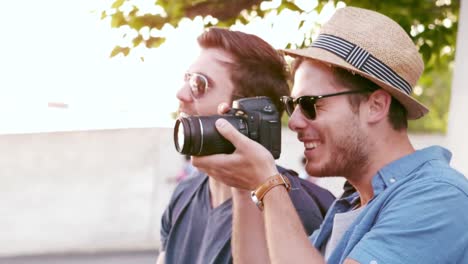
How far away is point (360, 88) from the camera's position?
2223mm

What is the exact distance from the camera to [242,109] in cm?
242

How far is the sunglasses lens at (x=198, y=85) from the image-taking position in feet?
9.18

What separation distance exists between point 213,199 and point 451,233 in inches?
41.4

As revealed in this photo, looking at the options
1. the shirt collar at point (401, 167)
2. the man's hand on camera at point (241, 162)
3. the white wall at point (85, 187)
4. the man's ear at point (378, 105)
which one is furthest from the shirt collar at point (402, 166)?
the white wall at point (85, 187)

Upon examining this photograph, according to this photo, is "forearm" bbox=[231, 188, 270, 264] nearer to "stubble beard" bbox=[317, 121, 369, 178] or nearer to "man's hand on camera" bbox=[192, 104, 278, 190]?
"man's hand on camera" bbox=[192, 104, 278, 190]

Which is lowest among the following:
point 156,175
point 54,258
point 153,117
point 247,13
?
point 54,258

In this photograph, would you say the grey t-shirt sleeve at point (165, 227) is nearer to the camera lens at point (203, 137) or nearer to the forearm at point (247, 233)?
the forearm at point (247, 233)

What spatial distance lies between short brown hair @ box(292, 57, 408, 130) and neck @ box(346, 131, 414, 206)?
40 millimetres

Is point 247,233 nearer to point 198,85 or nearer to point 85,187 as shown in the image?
point 198,85

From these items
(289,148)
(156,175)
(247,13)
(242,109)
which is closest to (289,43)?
(247,13)

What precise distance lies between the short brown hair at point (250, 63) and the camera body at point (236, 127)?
342 millimetres

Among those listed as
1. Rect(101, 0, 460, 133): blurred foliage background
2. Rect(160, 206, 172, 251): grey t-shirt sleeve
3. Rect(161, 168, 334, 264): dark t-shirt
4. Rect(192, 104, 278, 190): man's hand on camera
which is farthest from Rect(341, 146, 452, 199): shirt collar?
Rect(101, 0, 460, 133): blurred foliage background

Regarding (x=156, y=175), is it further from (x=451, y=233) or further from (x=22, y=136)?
(x=451, y=233)

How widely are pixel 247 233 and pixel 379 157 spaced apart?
0.46m
